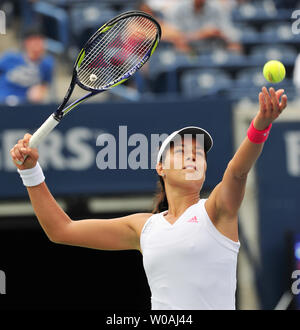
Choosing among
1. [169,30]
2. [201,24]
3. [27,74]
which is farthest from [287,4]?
[27,74]

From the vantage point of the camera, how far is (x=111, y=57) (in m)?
4.30

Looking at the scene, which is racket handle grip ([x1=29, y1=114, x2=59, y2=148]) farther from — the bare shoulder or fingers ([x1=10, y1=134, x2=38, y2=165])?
the bare shoulder

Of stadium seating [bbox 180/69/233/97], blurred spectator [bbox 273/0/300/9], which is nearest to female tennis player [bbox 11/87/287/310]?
stadium seating [bbox 180/69/233/97]

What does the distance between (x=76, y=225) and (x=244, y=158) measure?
0.92 m

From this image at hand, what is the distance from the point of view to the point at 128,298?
8219mm

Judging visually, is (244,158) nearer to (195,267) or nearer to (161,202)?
(195,267)

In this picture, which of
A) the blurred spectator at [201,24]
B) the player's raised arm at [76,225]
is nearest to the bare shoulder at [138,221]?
the player's raised arm at [76,225]

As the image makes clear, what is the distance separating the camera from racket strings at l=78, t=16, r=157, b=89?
4.08m

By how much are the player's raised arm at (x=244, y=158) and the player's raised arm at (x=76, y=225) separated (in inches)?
17.4

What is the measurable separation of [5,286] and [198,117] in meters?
2.38

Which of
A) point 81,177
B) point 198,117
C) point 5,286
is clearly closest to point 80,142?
point 81,177

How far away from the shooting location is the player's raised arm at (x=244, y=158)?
3.26m

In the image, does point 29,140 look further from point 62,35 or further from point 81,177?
point 62,35

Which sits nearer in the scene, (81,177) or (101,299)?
(81,177)
